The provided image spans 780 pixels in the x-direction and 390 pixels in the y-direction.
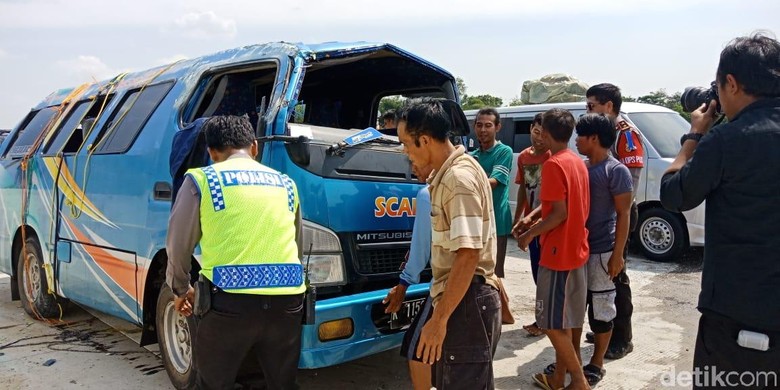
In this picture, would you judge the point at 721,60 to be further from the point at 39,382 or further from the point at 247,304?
the point at 39,382

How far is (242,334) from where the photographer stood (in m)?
2.44

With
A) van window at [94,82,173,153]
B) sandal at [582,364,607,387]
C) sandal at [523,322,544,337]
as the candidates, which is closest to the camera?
sandal at [582,364,607,387]

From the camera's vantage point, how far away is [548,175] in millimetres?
3260

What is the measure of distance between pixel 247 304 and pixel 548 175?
178cm

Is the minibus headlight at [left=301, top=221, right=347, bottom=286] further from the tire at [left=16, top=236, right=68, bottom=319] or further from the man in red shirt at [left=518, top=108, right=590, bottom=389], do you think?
the tire at [left=16, top=236, right=68, bottom=319]

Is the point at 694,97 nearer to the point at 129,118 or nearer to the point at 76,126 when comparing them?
the point at 129,118

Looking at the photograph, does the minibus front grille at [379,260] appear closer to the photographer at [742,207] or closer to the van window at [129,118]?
the photographer at [742,207]

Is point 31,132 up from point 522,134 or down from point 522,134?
down

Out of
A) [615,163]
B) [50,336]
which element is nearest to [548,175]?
[615,163]

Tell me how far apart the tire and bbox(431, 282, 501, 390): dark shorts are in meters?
4.10

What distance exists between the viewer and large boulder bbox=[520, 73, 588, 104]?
14.2m

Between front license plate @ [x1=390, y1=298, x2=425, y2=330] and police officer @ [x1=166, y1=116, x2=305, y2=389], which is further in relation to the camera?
front license plate @ [x1=390, y1=298, x2=425, y2=330]

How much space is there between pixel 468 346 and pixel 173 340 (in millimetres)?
2075

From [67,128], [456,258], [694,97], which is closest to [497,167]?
[694,97]
